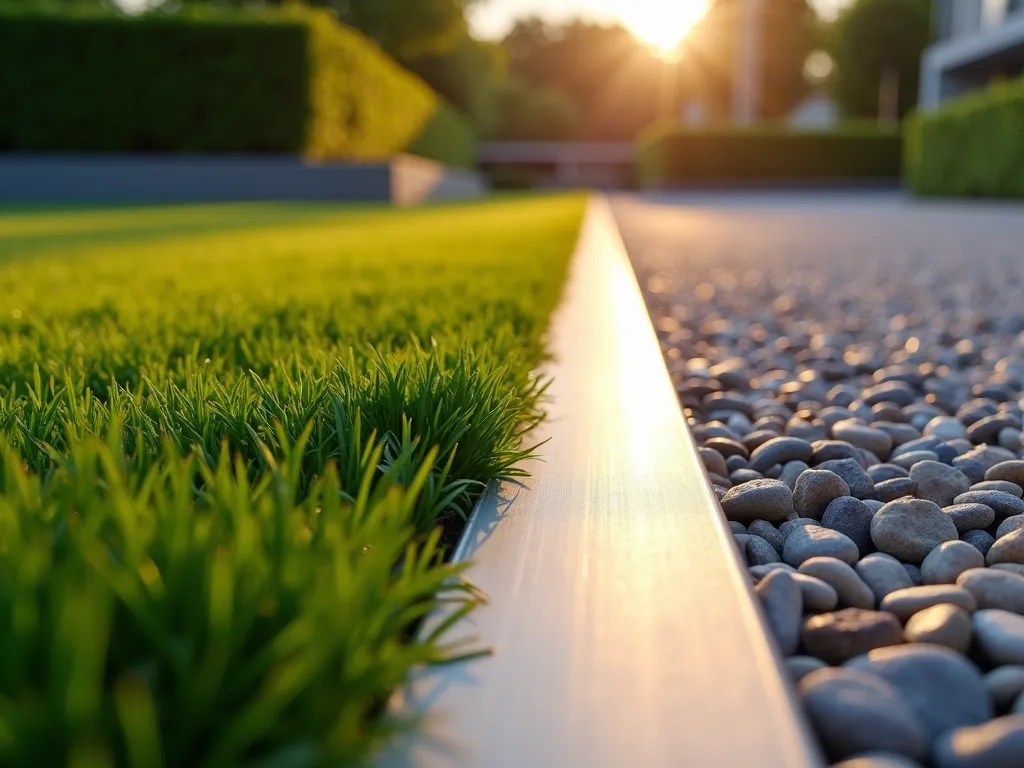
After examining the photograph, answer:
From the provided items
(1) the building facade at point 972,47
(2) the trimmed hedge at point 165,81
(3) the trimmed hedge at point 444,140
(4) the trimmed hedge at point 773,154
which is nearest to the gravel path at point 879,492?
(2) the trimmed hedge at point 165,81

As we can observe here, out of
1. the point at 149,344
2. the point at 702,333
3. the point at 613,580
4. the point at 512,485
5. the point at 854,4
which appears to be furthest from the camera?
the point at 854,4

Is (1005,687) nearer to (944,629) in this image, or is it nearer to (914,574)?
(944,629)

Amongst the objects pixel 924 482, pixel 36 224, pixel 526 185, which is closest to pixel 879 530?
pixel 924 482

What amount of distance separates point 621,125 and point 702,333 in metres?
51.7

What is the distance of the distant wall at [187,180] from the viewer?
482 inches

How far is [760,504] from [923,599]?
0.32 metres

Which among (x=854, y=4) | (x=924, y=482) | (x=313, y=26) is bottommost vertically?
(x=924, y=482)

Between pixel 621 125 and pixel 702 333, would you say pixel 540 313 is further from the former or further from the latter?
pixel 621 125

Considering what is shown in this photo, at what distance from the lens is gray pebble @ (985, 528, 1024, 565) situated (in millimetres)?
1141

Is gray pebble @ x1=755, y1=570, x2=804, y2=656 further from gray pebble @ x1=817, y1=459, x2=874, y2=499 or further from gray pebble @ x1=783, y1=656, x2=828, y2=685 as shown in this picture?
gray pebble @ x1=817, y1=459, x2=874, y2=499

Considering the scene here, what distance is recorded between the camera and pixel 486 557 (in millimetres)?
915

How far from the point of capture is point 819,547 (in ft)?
3.79

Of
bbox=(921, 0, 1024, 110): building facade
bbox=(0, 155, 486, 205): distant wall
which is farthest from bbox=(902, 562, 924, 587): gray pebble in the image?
bbox=(921, 0, 1024, 110): building facade

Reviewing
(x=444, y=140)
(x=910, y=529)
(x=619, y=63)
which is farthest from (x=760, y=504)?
(x=619, y=63)
